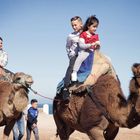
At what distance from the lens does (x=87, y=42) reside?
7.40m

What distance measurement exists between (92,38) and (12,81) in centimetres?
159

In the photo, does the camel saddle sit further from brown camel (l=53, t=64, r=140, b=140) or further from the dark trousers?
the dark trousers

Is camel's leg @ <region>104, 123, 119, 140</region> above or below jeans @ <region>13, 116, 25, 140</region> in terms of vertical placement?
above

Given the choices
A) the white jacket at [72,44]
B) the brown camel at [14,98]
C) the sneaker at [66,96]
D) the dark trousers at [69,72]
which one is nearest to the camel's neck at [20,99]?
the brown camel at [14,98]

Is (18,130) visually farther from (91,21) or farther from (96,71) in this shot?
(91,21)

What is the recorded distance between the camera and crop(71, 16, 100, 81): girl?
7.39 metres

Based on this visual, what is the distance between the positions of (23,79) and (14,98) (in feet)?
1.19

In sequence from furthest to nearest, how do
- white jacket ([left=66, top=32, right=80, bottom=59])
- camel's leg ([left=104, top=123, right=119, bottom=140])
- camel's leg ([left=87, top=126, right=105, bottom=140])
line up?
1. white jacket ([left=66, top=32, right=80, bottom=59])
2. camel's leg ([left=104, top=123, right=119, bottom=140])
3. camel's leg ([left=87, top=126, right=105, bottom=140])

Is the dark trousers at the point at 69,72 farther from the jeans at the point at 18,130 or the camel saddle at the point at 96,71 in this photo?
the jeans at the point at 18,130

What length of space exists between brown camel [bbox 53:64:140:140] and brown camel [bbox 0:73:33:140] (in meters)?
0.77

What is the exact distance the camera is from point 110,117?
6.60 m

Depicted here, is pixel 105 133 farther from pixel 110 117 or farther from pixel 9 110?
pixel 9 110

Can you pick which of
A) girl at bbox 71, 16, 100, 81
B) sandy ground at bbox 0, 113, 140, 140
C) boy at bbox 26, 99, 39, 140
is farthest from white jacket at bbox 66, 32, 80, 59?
sandy ground at bbox 0, 113, 140, 140

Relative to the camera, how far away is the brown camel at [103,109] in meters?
6.09
